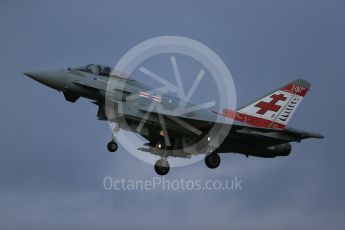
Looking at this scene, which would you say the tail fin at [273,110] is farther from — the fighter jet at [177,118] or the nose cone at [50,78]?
the nose cone at [50,78]

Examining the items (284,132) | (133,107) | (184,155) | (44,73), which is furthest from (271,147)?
(44,73)

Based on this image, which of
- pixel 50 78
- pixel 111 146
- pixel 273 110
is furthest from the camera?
pixel 273 110

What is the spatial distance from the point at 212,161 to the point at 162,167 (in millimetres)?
2161

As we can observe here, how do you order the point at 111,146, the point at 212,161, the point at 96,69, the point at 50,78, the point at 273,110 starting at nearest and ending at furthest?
the point at 50,78 → the point at 111,146 → the point at 96,69 → the point at 212,161 → the point at 273,110

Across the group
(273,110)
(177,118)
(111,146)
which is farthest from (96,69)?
(273,110)

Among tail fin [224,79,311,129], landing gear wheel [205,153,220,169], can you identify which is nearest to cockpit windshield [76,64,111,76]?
tail fin [224,79,311,129]

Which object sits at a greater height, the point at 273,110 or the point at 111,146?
the point at 273,110

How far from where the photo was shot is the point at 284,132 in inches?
1164

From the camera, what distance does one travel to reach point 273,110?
31516mm

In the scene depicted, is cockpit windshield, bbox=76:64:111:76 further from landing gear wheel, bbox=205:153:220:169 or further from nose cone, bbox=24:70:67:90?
landing gear wheel, bbox=205:153:220:169

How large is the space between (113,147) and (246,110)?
6531mm

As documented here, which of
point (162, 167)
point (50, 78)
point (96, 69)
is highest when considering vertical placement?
point (96, 69)

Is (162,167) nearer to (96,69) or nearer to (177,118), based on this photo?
(177,118)

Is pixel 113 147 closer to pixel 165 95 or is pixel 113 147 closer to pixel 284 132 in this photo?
pixel 165 95
